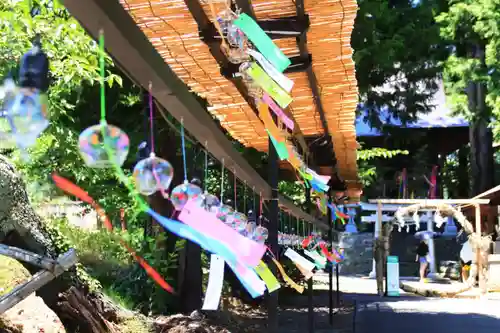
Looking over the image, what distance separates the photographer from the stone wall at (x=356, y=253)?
1083 inches

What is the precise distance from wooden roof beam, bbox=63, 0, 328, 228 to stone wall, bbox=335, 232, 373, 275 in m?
25.0

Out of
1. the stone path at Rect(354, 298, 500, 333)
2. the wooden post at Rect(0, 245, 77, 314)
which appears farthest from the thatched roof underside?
the stone path at Rect(354, 298, 500, 333)

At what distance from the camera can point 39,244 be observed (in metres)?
6.18

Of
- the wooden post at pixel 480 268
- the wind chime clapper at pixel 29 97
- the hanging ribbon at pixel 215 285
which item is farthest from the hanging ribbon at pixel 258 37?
the wooden post at pixel 480 268

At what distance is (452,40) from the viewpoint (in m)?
21.2

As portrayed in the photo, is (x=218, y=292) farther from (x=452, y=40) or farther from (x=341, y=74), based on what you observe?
(x=452, y=40)

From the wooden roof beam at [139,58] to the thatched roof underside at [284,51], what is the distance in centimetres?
61

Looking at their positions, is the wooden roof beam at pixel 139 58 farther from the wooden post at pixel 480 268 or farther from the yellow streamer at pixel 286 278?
the wooden post at pixel 480 268

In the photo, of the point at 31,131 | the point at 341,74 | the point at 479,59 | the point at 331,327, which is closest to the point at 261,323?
the point at 331,327

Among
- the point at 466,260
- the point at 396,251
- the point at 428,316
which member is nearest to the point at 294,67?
the point at 428,316

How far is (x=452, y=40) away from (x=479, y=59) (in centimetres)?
128

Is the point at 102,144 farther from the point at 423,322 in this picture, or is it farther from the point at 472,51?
the point at 472,51

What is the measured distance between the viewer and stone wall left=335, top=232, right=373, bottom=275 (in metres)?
27.5

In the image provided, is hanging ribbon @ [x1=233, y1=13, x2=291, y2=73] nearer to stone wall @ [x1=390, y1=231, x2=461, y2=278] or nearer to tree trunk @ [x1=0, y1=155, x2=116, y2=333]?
tree trunk @ [x1=0, y1=155, x2=116, y2=333]
